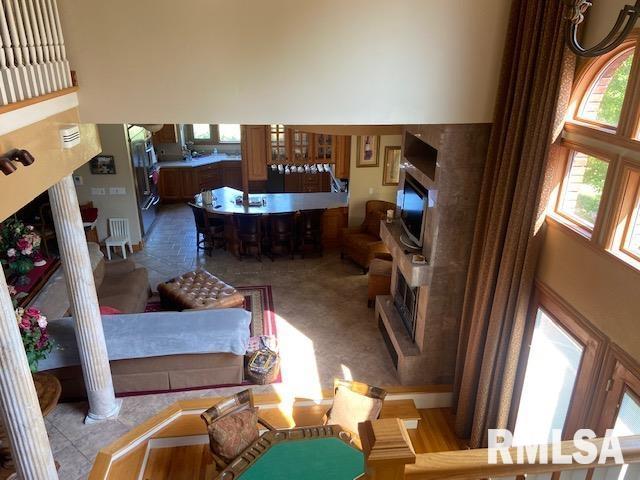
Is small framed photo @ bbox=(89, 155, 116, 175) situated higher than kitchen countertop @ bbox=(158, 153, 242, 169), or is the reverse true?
small framed photo @ bbox=(89, 155, 116, 175)

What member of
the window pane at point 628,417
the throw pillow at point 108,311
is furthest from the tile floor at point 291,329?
the window pane at point 628,417

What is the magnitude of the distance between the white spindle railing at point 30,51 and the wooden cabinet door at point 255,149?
5.59 meters

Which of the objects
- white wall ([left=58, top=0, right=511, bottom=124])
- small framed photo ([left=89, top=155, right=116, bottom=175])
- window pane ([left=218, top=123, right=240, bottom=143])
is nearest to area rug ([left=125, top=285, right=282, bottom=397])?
small framed photo ([left=89, top=155, right=116, bottom=175])

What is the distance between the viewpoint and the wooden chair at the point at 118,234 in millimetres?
9000

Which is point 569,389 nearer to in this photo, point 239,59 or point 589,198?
point 589,198

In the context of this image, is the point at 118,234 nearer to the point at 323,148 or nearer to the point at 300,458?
the point at 323,148

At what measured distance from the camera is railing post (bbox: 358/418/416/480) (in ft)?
3.84

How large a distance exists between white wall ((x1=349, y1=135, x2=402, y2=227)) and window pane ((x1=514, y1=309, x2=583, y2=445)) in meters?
5.49

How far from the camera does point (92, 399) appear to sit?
4.94m

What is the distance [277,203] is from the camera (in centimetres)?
912

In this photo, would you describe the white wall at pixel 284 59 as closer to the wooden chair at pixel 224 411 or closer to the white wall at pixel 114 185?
the wooden chair at pixel 224 411

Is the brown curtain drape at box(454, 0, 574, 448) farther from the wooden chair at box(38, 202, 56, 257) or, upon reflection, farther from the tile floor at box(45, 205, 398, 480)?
the wooden chair at box(38, 202, 56, 257)

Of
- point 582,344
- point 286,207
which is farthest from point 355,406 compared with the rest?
point 286,207

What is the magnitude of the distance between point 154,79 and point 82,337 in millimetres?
2621
